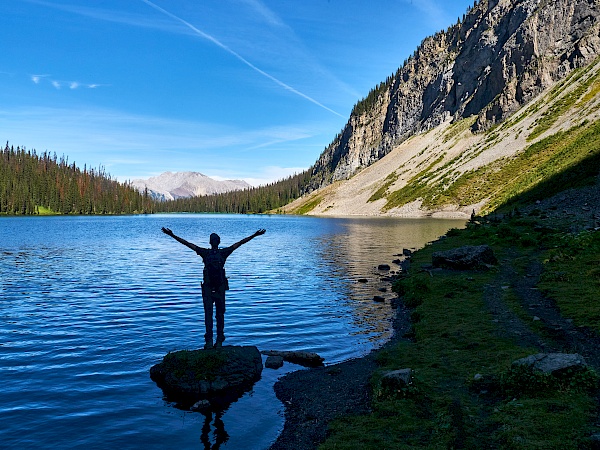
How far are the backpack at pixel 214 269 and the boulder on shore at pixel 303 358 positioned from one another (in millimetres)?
4243

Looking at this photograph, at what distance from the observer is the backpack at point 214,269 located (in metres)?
15.7

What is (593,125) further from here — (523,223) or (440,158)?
(440,158)

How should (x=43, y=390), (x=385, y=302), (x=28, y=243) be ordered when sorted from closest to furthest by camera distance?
(x=43, y=390), (x=385, y=302), (x=28, y=243)

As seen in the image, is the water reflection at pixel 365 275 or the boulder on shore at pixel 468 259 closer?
the water reflection at pixel 365 275

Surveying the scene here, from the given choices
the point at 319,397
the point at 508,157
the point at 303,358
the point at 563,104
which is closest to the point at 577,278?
the point at 303,358

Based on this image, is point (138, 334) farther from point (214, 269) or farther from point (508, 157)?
point (508, 157)

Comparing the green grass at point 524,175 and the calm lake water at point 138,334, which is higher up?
the green grass at point 524,175

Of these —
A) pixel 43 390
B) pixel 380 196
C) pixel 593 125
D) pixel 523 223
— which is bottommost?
pixel 43 390

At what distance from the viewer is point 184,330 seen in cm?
2186

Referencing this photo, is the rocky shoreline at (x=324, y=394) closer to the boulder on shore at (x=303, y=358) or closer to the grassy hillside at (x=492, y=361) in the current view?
the grassy hillside at (x=492, y=361)

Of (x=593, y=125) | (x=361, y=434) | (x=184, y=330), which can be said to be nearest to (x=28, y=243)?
(x=184, y=330)

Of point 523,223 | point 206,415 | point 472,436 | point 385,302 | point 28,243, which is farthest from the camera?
point 28,243

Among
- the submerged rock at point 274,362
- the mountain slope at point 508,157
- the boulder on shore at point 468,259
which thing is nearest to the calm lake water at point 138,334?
the submerged rock at point 274,362

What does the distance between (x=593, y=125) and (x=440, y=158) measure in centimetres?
8461
